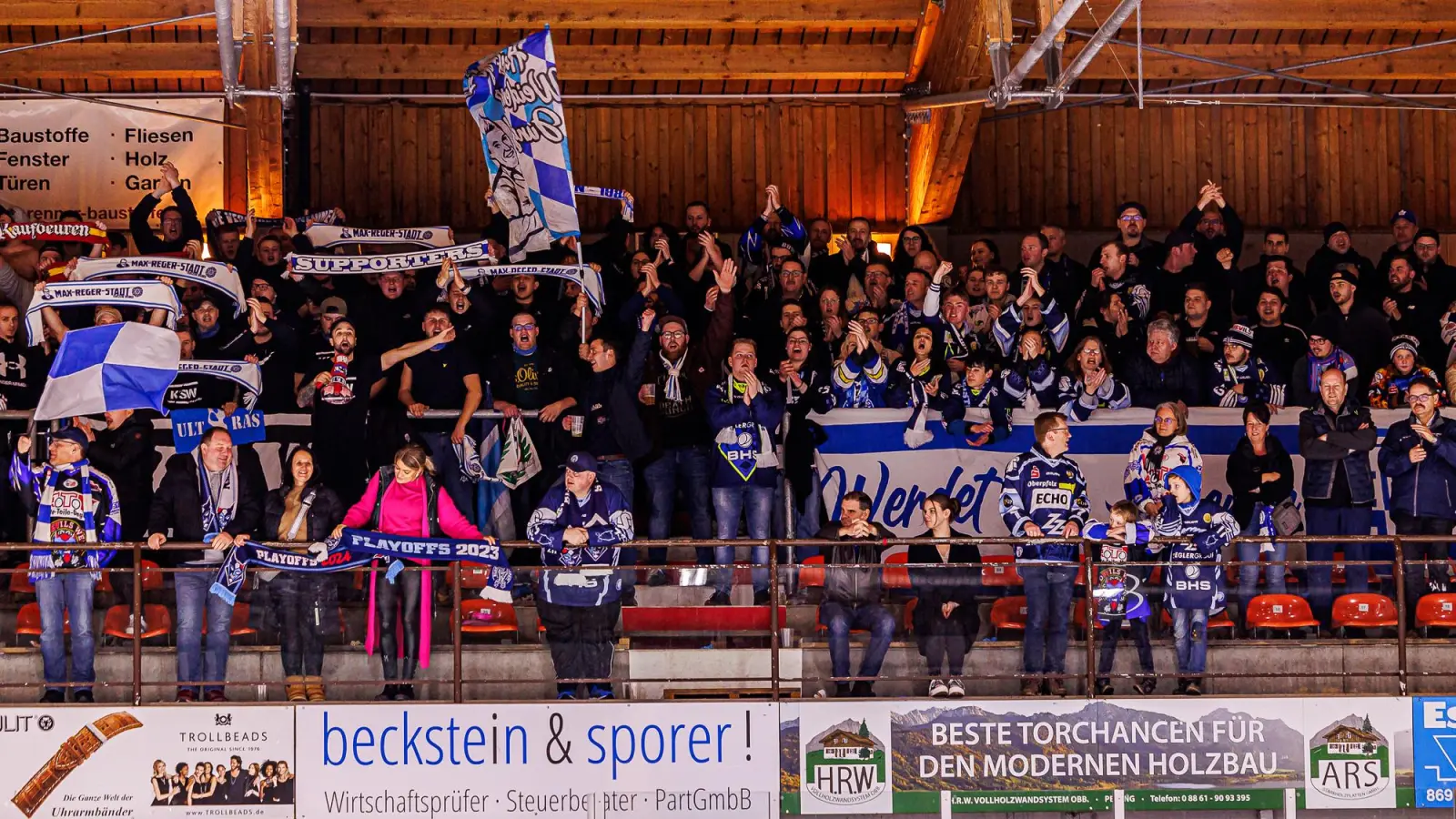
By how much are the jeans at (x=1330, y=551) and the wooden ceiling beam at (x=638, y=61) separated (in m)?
6.59

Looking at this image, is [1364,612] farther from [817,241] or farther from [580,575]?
[817,241]

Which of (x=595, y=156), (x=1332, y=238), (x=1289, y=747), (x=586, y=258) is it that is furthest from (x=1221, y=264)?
(x=595, y=156)

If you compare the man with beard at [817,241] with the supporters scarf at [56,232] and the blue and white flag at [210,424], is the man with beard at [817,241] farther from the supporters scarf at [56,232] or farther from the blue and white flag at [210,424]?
the supporters scarf at [56,232]

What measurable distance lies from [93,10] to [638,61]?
16.0 ft

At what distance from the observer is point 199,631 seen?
1112cm

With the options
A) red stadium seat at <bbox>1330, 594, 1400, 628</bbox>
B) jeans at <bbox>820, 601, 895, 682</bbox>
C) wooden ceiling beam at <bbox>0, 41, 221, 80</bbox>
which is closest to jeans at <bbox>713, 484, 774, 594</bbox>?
jeans at <bbox>820, 601, 895, 682</bbox>

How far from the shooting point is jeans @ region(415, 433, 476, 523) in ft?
40.1

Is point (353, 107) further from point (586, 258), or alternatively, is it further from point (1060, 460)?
point (1060, 460)

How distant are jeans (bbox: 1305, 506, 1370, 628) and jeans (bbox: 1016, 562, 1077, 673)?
5.17ft

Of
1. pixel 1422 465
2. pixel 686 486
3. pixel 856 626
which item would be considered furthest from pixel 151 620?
pixel 1422 465

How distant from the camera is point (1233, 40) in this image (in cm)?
1683

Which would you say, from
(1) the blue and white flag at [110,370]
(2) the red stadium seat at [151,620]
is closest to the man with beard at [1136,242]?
(1) the blue and white flag at [110,370]

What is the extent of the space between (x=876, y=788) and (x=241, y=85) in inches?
317

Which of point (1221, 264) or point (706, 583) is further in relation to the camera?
point (1221, 264)
